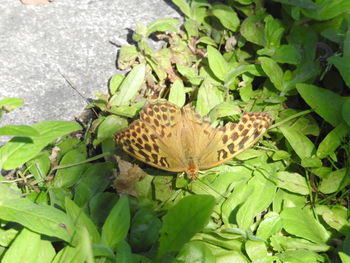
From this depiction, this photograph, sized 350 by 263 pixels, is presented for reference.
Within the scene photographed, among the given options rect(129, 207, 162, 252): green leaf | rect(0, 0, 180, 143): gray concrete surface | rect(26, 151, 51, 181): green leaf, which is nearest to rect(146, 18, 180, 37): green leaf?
rect(0, 0, 180, 143): gray concrete surface

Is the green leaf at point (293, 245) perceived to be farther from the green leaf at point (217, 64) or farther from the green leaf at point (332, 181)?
the green leaf at point (217, 64)

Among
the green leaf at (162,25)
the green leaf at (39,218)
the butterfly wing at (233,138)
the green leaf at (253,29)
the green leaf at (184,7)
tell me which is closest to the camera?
the green leaf at (39,218)

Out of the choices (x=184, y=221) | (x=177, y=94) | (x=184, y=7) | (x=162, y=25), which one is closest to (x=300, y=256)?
(x=184, y=221)

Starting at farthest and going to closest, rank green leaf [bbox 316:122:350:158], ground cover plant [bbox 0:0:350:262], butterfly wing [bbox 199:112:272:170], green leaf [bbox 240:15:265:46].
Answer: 1. green leaf [bbox 240:15:265:46]
2. green leaf [bbox 316:122:350:158]
3. butterfly wing [bbox 199:112:272:170]
4. ground cover plant [bbox 0:0:350:262]

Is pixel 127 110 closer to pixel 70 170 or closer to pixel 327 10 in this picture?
pixel 70 170

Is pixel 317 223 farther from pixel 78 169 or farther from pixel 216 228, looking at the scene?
pixel 78 169

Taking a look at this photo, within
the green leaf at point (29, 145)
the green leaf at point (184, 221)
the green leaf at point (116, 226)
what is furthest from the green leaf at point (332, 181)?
the green leaf at point (29, 145)

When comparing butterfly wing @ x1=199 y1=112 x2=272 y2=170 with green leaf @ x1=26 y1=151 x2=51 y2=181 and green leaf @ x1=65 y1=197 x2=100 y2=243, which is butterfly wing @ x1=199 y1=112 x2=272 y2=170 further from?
green leaf @ x1=26 y1=151 x2=51 y2=181
